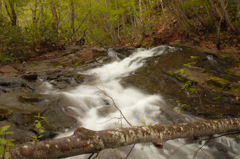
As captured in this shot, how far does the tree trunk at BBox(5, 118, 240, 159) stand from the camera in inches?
55.9

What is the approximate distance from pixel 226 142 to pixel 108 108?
10.9 feet

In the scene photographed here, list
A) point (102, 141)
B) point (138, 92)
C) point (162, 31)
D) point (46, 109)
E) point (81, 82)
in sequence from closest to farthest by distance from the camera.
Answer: point (102, 141) < point (46, 109) < point (138, 92) < point (81, 82) < point (162, 31)

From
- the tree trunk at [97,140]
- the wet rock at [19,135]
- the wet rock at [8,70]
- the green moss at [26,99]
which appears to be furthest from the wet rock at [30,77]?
the tree trunk at [97,140]

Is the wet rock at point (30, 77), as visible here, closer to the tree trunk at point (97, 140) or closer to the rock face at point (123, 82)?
the rock face at point (123, 82)

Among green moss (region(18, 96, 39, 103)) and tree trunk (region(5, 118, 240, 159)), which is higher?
green moss (region(18, 96, 39, 103))

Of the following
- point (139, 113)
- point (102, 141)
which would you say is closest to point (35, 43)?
point (139, 113)

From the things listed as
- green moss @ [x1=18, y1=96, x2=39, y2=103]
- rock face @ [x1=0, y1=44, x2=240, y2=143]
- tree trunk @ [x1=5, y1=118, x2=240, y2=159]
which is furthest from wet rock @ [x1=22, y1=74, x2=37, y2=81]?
tree trunk @ [x1=5, y1=118, x2=240, y2=159]

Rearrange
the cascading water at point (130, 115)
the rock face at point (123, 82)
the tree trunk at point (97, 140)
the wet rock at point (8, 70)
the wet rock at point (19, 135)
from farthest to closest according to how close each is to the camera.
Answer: the wet rock at point (8, 70) < the rock face at point (123, 82) < the cascading water at point (130, 115) < the wet rock at point (19, 135) < the tree trunk at point (97, 140)

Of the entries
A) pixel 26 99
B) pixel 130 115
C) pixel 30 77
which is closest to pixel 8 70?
pixel 30 77

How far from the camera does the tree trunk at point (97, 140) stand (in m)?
1.42

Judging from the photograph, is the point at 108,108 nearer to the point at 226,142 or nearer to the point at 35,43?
the point at 226,142

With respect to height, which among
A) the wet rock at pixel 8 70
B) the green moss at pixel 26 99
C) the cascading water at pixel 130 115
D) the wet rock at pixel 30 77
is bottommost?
the cascading water at pixel 130 115

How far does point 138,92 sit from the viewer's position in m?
6.04

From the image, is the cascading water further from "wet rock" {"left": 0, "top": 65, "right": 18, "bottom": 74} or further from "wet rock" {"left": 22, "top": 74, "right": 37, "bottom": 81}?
"wet rock" {"left": 0, "top": 65, "right": 18, "bottom": 74}
